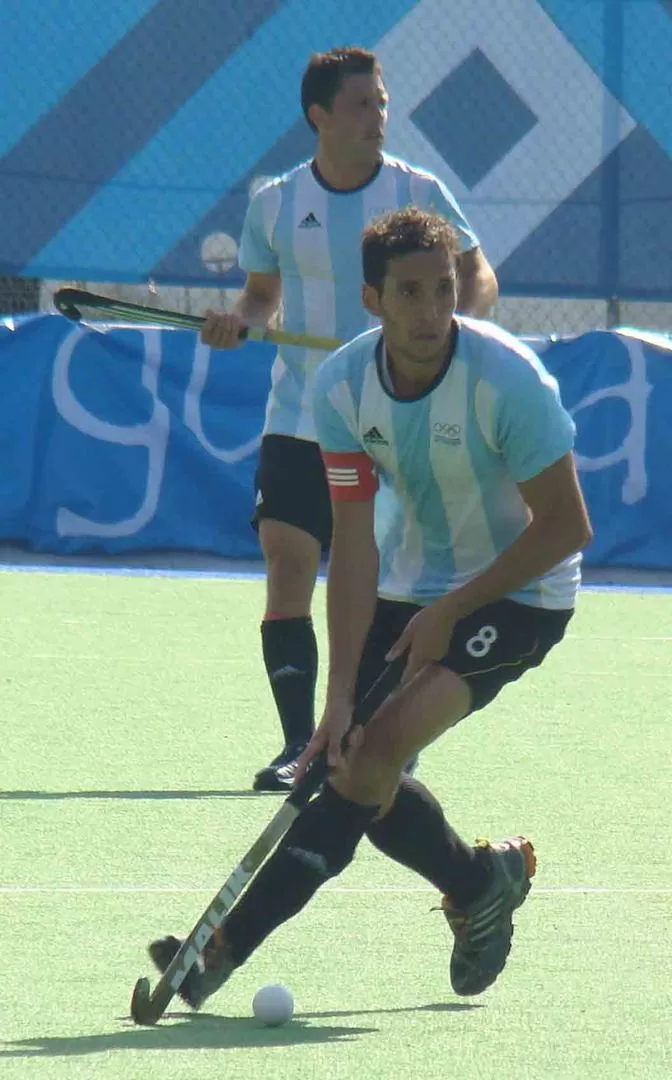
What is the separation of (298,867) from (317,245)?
2413mm

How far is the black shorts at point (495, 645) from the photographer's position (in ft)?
12.7

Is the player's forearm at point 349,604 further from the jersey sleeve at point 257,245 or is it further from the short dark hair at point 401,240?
the jersey sleeve at point 257,245

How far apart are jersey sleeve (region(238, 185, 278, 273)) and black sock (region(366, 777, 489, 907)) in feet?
7.54

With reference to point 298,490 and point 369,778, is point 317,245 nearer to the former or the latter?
point 298,490

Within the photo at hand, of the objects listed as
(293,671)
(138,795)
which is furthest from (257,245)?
(138,795)

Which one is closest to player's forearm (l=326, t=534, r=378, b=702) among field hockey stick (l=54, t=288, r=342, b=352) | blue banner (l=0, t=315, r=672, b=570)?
field hockey stick (l=54, t=288, r=342, b=352)

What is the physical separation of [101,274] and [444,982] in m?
6.80

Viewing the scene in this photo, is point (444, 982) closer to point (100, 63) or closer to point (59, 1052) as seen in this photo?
point (59, 1052)

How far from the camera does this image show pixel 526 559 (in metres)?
3.74

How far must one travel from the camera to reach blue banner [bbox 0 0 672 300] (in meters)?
10.1

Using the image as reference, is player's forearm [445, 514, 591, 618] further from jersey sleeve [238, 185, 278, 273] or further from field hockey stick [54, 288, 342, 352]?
jersey sleeve [238, 185, 278, 273]

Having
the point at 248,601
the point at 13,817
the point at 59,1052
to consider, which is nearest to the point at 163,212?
the point at 248,601

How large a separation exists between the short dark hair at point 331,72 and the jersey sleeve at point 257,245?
274 mm

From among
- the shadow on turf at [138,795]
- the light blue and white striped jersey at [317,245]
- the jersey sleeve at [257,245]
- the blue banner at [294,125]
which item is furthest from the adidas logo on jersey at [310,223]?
the blue banner at [294,125]
